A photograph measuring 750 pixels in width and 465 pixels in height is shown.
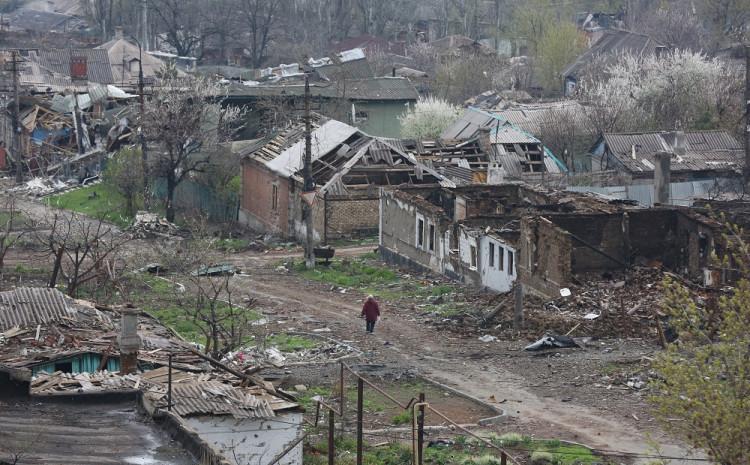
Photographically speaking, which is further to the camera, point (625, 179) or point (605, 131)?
point (605, 131)

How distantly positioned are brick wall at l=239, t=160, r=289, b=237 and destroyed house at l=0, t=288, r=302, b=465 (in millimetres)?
22862

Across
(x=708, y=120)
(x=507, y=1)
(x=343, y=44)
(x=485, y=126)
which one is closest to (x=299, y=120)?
(x=485, y=126)

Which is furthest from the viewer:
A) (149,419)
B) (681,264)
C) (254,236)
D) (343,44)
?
(343,44)

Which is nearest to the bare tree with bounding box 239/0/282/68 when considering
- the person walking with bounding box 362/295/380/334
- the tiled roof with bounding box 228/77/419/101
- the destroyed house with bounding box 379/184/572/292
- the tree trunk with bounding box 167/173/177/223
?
the tiled roof with bounding box 228/77/419/101

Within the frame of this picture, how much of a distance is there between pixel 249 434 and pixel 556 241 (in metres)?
15.0

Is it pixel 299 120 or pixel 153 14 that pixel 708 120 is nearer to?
pixel 299 120

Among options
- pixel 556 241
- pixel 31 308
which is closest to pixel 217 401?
pixel 31 308

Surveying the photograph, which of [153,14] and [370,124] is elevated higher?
[153,14]

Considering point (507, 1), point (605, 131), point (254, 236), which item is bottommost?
point (254, 236)

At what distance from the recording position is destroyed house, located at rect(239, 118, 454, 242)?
4353 cm

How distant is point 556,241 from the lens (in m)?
31.0

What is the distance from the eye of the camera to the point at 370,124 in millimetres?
63656

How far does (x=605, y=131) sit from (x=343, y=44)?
49.2 metres

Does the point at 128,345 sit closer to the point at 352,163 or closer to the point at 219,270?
the point at 219,270
